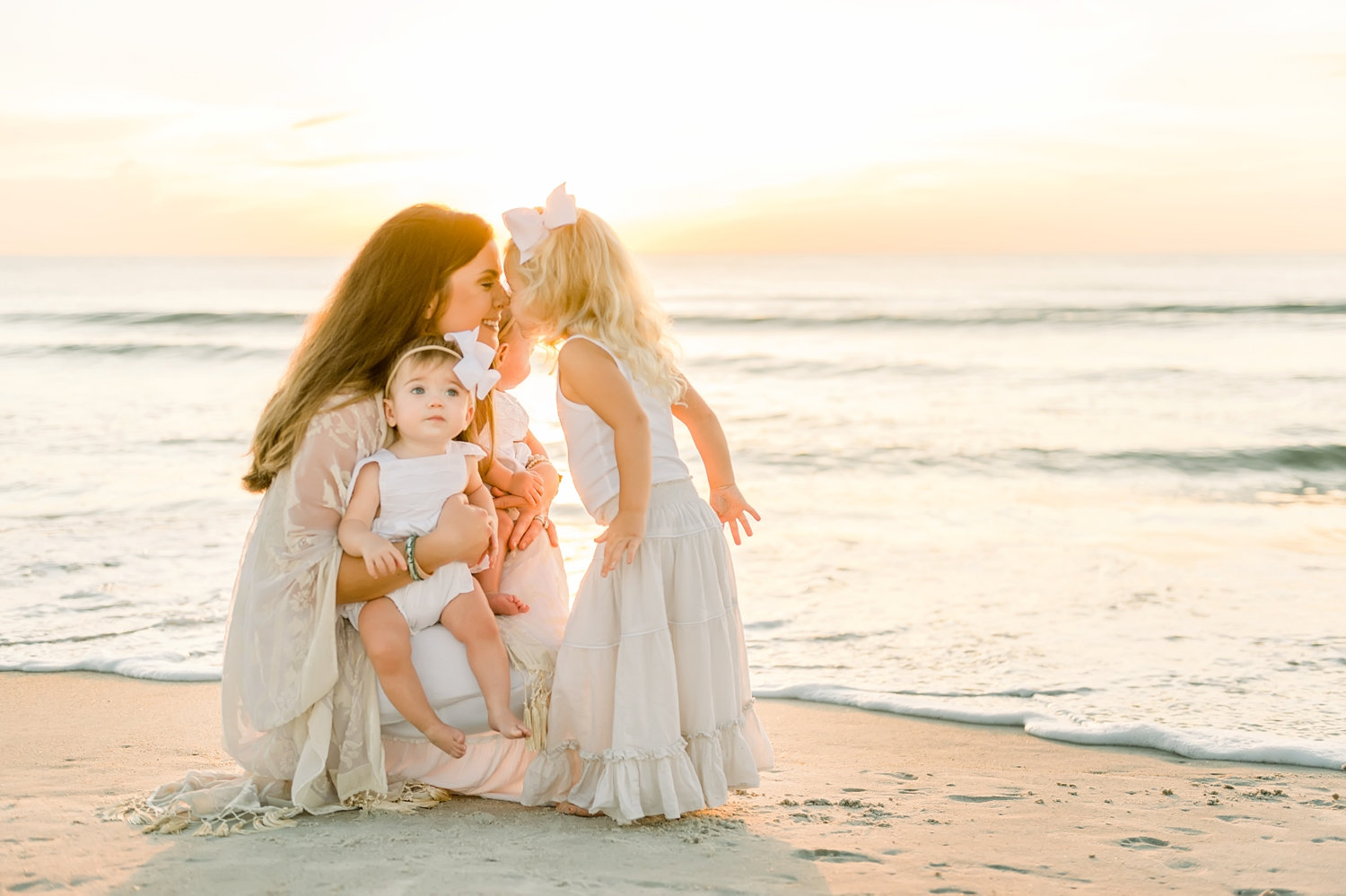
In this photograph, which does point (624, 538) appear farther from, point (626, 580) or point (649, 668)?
point (649, 668)

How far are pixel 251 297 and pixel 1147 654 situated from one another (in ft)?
123

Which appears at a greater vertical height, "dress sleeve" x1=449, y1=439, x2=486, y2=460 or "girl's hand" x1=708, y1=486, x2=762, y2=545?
"dress sleeve" x1=449, y1=439, x2=486, y2=460

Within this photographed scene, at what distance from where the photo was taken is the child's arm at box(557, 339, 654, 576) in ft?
10.5

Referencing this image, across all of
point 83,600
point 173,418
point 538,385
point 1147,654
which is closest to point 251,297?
point 538,385

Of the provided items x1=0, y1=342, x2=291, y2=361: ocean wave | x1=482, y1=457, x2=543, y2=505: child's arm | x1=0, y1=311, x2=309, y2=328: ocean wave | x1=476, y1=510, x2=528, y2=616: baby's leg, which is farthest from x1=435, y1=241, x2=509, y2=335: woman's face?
x1=0, y1=311, x2=309, y2=328: ocean wave

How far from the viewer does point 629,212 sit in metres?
32.2

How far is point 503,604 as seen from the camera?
3.46m

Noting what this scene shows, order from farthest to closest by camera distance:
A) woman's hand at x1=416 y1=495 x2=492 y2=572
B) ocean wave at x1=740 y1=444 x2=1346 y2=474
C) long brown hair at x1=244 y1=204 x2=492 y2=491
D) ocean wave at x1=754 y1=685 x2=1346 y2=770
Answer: ocean wave at x1=740 y1=444 x2=1346 y2=474 < ocean wave at x1=754 y1=685 x2=1346 y2=770 < long brown hair at x1=244 y1=204 x2=492 y2=491 < woman's hand at x1=416 y1=495 x2=492 y2=572

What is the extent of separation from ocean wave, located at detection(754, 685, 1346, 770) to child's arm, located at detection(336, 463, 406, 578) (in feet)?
8.03

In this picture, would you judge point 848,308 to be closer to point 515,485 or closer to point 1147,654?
point 1147,654

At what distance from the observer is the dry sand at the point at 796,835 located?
9.38ft

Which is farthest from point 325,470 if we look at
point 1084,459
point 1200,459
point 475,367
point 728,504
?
point 1200,459

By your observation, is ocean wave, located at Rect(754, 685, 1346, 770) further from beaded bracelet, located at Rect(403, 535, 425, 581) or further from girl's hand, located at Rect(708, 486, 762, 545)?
beaded bracelet, located at Rect(403, 535, 425, 581)

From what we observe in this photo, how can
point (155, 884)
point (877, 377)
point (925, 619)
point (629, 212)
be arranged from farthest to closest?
1. point (629, 212)
2. point (877, 377)
3. point (925, 619)
4. point (155, 884)
